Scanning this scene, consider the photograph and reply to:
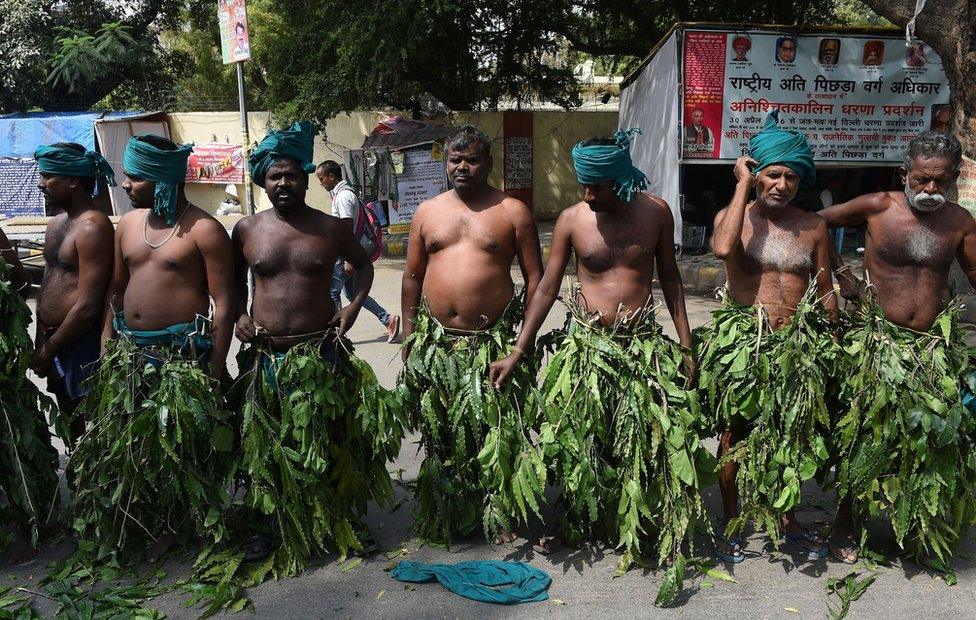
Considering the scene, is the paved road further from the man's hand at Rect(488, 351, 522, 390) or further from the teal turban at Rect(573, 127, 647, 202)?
the teal turban at Rect(573, 127, 647, 202)

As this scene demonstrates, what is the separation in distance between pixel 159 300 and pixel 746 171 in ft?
A: 9.18

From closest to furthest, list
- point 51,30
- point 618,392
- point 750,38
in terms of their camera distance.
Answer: point 618,392 → point 750,38 → point 51,30

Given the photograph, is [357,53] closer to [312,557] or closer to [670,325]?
[670,325]

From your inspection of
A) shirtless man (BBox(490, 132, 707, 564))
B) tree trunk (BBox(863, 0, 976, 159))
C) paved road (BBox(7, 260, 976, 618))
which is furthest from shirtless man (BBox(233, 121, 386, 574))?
tree trunk (BBox(863, 0, 976, 159))

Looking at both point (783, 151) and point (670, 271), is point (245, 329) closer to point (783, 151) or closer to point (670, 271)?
point (670, 271)

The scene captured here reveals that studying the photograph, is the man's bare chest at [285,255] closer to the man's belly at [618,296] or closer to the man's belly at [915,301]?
the man's belly at [618,296]

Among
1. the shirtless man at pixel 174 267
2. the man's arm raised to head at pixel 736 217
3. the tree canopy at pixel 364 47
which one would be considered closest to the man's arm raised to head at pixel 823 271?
the man's arm raised to head at pixel 736 217

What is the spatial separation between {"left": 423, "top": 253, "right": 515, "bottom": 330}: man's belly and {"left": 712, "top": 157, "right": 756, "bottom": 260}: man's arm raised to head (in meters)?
1.01

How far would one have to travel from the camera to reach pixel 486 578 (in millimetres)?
3768

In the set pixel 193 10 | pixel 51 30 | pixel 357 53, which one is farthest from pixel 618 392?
pixel 51 30

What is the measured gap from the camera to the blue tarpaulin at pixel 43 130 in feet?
55.8

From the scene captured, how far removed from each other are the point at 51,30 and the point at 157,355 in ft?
56.1

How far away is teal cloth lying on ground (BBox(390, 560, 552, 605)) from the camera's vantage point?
3641 millimetres

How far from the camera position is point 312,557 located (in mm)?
4043
